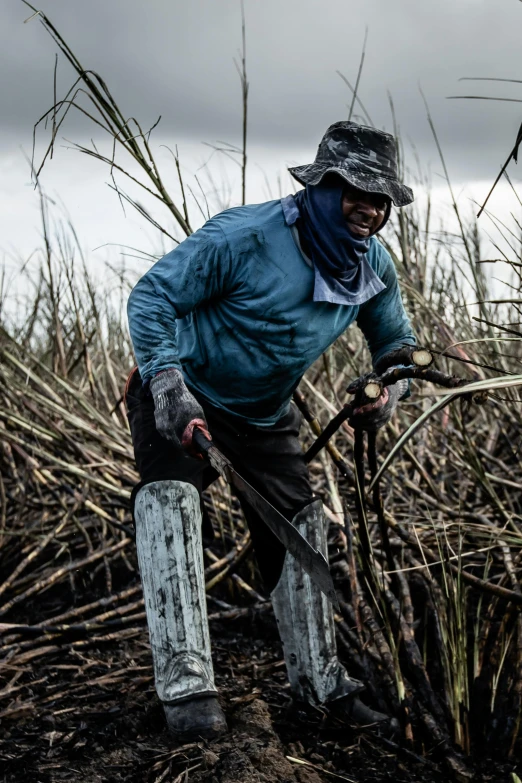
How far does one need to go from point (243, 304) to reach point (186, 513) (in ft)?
2.10

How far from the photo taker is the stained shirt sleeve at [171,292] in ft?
7.78

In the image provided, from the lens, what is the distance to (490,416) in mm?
4508

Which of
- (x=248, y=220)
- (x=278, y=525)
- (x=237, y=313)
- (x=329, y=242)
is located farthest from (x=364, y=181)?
(x=278, y=525)

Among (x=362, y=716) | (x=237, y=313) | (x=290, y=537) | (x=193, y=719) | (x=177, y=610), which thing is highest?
(x=237, y=313)

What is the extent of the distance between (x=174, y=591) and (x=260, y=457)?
0.58 metres

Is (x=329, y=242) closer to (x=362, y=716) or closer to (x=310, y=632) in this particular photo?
(x=310, y=632)

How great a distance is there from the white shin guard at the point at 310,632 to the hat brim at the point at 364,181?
1.02 m

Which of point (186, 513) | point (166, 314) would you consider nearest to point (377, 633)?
point (186, 513)

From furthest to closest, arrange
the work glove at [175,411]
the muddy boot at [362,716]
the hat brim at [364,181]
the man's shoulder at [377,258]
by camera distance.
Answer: the man's shoulder at [377,258] < the muddy boot at [362,716] < the hat brim at [364,181] < the work glove at [175,411]

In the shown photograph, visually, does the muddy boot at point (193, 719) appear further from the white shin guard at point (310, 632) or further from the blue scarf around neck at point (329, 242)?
the blue scarf around neck at point (329, 242)

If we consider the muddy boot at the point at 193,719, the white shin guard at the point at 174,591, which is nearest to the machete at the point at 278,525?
the white shin guard at the point at 174,591

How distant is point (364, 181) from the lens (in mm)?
2379

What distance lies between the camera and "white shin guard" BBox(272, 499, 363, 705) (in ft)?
8.86

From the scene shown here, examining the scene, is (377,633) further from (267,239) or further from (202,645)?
(267,239)
